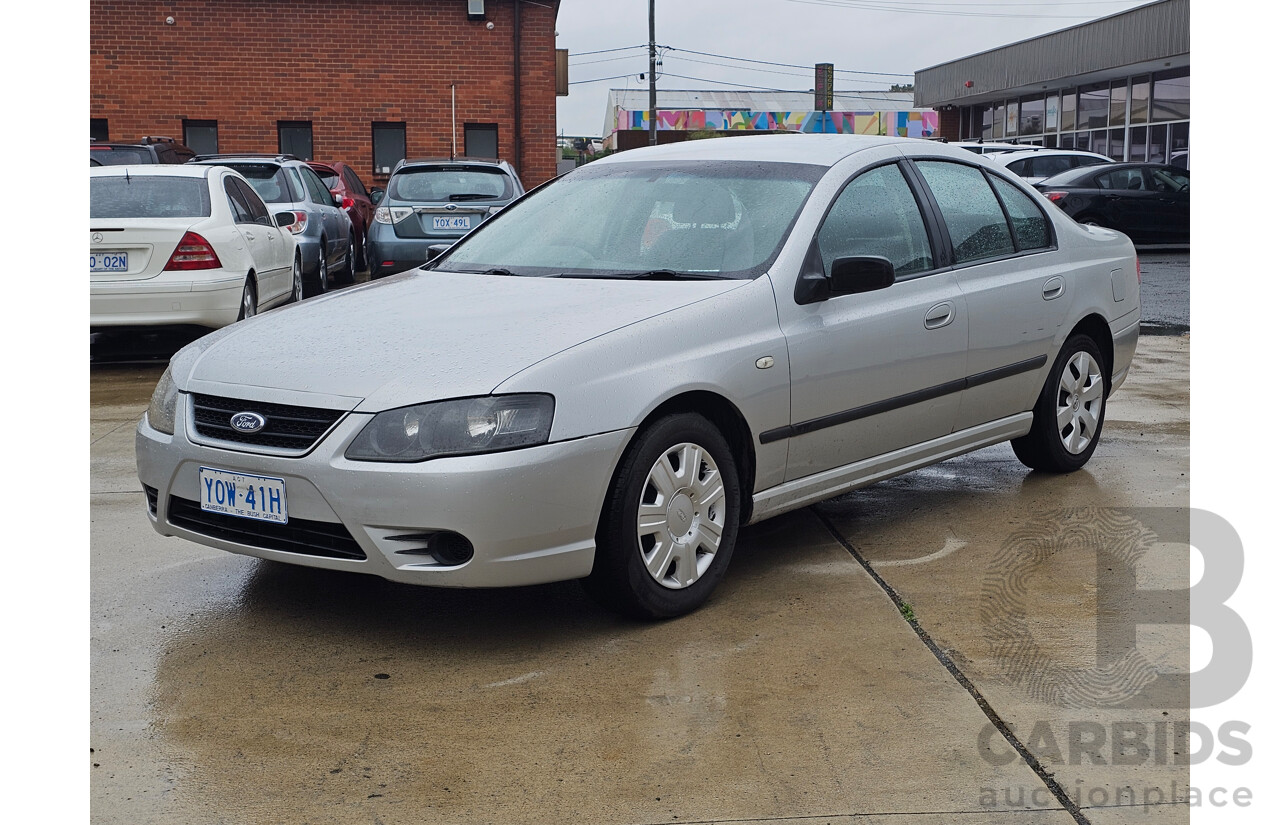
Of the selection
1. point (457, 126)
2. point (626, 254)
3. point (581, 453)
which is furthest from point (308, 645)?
point (457, 126)

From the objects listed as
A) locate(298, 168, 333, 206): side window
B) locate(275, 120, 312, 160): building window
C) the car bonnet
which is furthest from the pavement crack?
locate(275, 120, 312, 160): building window

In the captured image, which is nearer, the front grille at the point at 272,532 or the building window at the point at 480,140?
the front grille at the point at 272,532

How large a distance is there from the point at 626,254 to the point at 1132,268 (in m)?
2.89

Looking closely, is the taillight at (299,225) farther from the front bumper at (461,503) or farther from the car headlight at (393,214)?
the front bumper at (461,503)

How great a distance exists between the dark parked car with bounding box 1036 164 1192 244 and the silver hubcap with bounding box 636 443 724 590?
16872 millimetres

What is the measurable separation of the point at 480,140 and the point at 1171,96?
1488 cm

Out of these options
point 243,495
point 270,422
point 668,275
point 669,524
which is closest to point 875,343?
point 668,275

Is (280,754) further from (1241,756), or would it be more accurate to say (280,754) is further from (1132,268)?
(1132,268)

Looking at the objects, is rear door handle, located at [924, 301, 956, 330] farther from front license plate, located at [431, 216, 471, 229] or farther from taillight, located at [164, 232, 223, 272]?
front license plate, located at [431, 216, 471, 229]

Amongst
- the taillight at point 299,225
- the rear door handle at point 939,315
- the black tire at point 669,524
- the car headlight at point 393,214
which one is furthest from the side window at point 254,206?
the black tire at point 669,524

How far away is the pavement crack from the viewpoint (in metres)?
3.08

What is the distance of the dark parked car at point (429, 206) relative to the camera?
43.3ft

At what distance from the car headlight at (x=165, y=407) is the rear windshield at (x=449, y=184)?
9.38m

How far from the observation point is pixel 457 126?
25.3 m
